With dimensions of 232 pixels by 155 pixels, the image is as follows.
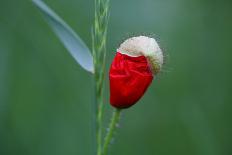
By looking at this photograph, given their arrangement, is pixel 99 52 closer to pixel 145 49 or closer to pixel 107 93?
pixel 145 49

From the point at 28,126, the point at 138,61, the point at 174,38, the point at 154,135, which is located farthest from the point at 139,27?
the point at 138,61

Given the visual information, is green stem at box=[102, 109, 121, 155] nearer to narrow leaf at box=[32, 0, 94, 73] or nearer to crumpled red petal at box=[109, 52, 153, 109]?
crumpled red petal at box=[109, 52, 153, 109]

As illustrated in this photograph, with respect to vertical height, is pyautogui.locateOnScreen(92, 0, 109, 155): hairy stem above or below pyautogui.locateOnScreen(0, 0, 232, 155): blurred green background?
above

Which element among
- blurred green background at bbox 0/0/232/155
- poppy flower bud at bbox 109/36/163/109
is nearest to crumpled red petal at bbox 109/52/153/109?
poppy flower bud at bbox 109/36/163/109

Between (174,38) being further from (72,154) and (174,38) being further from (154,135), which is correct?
(72,154)

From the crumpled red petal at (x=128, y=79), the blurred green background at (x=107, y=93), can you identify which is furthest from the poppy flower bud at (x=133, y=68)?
the blurred green background at (x=107, y=93)

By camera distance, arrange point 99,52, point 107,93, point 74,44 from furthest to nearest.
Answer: point 107,93, point 74,44, point 99,52

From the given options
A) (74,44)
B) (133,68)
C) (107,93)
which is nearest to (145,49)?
(133,68)
